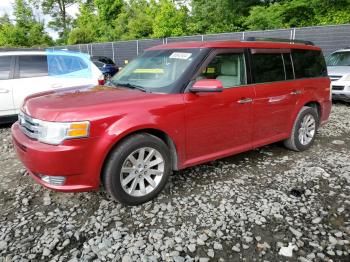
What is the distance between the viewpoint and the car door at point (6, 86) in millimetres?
6324

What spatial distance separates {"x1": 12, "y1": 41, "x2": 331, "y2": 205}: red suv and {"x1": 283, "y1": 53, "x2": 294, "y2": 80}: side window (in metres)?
0.01

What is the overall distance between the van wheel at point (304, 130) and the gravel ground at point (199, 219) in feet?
1.99

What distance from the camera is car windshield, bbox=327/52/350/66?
9749 millimetres

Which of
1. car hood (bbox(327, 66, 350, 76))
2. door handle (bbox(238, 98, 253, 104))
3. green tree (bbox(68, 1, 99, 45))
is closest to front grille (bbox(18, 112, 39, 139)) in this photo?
door handle (bbox(238, 98, 253, 104))

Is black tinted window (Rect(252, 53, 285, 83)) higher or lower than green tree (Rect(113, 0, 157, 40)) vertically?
lower

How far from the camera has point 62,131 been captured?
2.92 m

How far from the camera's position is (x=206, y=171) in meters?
4.32

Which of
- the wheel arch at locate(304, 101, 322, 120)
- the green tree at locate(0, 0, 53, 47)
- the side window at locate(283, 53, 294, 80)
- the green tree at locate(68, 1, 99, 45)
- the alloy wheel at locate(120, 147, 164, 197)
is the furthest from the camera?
the green tree at locate(0, 0, 53, 47)

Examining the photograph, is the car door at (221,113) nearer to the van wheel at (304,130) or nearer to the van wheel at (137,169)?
the van wheel at (137,169)

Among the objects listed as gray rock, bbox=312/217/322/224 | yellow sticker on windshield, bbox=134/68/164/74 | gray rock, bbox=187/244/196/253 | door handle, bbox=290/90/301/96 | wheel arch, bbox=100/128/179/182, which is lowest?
gray rock, bbox=187/244/196/253

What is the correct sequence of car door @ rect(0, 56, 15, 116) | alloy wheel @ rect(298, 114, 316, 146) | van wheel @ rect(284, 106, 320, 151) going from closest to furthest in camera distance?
van wheel @ rect(284, 106, 320, 151)
alloy wheel @ rect(298, 114, 316, 146)
car door @ rect(0, 56, 15, 116)

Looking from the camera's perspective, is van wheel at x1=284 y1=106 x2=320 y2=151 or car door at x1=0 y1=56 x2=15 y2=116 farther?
car door at x1=0 y1=56 x2=15 y2=116

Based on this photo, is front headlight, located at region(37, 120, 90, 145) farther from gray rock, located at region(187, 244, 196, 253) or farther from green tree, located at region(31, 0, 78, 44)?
green tree, located at region(31, 0, 78, 44)

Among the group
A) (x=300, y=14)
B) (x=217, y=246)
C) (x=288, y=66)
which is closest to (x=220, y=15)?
(x=300, y=14)
